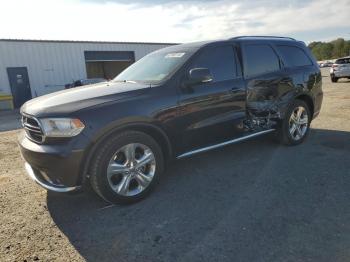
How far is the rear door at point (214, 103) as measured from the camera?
4152mm

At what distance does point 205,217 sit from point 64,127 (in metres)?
1.71

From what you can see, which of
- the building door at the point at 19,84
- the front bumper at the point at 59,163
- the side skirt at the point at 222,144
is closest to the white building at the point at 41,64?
the building door at the point at 19,84

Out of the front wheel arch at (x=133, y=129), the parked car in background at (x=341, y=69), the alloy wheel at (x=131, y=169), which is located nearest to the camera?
the front wheel arch at (x=133, y=129)

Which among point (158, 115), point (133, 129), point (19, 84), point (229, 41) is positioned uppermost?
point (229, 41)

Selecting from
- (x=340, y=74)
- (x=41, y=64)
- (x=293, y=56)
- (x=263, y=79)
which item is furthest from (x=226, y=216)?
(x=41, y=64)

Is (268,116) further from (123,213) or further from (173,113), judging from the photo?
(123,213)

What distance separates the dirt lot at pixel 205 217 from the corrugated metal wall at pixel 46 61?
17548 millimetres

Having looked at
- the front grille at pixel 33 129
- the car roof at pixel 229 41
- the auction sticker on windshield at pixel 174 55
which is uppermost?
the car roof at pixel 229 41

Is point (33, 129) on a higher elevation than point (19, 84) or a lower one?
higher

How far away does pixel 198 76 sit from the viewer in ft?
13.2

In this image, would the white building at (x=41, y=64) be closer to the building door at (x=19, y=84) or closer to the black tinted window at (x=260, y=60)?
the building door at (x=19, y=84)

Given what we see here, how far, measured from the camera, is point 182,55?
4.48 meters

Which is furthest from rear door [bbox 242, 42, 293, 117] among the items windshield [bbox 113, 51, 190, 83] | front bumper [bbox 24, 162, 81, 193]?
front bumper [bbox 24, 162, 81, 193]

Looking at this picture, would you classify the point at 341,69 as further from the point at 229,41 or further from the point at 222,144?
the point at 222,144
